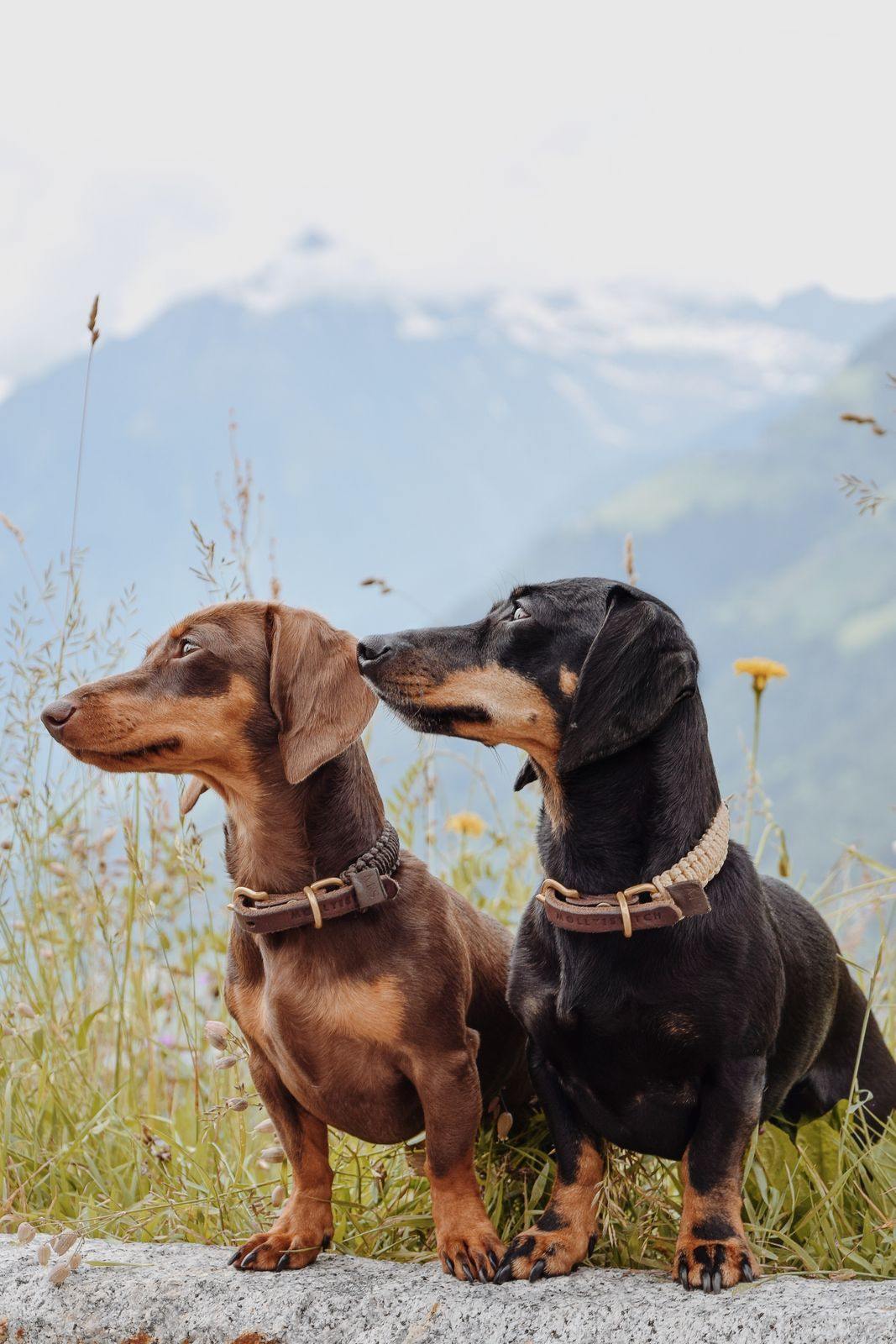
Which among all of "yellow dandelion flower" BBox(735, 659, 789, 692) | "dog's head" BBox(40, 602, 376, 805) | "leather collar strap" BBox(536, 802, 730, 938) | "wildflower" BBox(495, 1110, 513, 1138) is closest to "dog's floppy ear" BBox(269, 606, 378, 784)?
"dog's head" BBox(40, 602, 376, 805)

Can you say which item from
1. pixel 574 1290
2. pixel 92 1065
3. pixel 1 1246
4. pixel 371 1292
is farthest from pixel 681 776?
pixel 92 1065

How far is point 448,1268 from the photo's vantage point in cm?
244

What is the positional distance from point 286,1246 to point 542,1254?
0.57m

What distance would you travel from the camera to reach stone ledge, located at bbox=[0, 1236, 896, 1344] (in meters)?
2.15

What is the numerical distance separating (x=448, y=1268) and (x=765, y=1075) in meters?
0.74

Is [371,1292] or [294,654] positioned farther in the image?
[294,654]

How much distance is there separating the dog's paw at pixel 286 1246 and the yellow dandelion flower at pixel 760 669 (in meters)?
1.92

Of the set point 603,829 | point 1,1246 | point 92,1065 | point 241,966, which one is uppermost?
point 603,829

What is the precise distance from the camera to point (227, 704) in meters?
2.56

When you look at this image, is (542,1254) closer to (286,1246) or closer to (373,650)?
(286,1246)

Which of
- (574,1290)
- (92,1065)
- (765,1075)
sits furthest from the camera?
(92,1065)

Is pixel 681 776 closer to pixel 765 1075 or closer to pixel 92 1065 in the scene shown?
pixel 765 1075

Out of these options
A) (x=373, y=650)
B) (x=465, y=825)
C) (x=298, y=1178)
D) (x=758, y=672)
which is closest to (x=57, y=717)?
(x=373, y=650)

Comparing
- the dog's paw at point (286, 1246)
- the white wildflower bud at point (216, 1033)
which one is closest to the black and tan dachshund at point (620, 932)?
the dog's paw at point (286, 1246)
